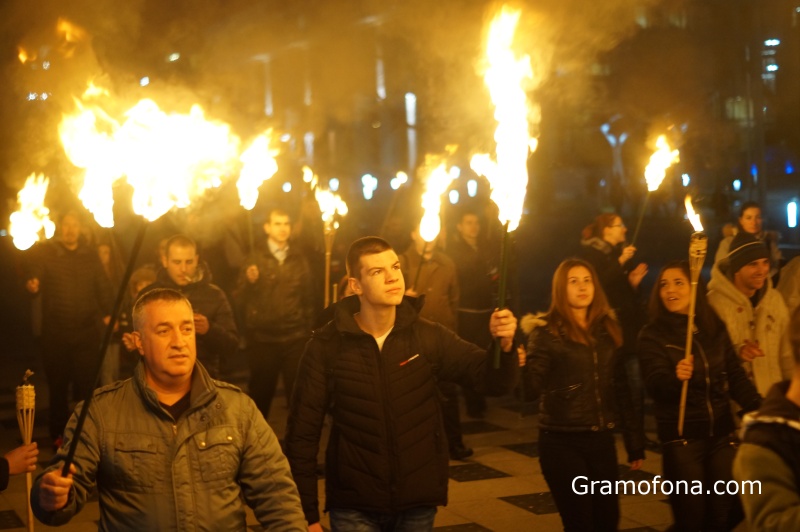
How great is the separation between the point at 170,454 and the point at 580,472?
8.45 feet

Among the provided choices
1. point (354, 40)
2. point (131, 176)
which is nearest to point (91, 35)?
point (131, 176)

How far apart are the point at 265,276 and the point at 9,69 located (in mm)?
11972

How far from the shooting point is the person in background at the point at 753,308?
23.7 feet

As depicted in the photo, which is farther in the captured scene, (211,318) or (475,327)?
(475,327)

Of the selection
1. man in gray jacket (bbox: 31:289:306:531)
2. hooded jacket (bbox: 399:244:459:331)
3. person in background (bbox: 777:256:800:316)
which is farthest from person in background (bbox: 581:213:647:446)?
man in gray jacket (bbox: 31:289:306:531)

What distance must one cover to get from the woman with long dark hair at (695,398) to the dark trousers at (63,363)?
5.83 meters

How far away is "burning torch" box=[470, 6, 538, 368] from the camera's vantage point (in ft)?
15.8

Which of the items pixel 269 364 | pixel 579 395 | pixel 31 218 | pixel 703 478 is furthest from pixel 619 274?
pixel 31 218

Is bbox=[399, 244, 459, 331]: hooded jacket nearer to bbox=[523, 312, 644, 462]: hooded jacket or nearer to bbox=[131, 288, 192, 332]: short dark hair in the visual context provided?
bbox=[523, 312, 644, 462]: hooded jacket

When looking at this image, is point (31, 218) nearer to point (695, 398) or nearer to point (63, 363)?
point (63, 363)

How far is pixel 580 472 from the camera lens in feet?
18.8

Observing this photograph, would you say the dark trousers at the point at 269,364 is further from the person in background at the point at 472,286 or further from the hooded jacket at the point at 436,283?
the person in background at the point at 472,286

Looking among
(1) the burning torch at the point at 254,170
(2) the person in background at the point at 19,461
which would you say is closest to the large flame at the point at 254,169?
(1) the burning torch at the point at 254,170

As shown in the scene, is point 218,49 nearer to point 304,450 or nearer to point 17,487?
point 17,487
